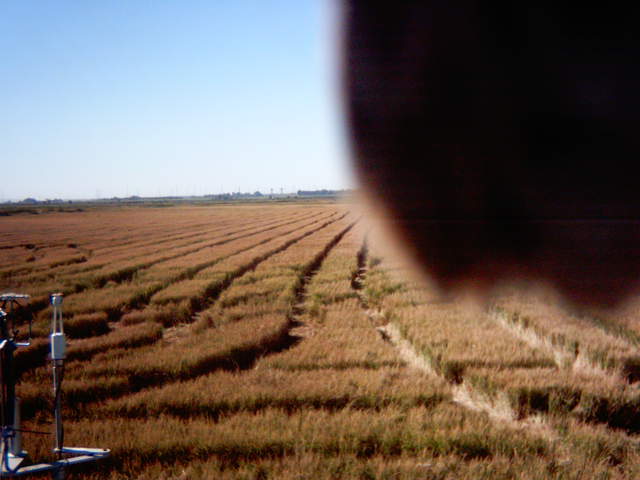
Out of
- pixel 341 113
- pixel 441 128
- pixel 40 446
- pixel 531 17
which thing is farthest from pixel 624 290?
pixel 40 446

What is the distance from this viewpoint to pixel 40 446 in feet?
12.7

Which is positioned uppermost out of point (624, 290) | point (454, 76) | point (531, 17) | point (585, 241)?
point (531, 17)

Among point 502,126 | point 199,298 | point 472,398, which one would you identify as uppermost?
point 502,126

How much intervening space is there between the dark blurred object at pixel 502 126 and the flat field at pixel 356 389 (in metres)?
0.16

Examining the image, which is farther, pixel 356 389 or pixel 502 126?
pixel 356 389

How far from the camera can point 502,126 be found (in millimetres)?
Result: 1368

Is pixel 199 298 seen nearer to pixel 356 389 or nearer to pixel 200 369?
pixel 200 369

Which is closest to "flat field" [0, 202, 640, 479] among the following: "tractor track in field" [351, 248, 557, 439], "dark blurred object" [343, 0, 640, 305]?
"tractor track in field" [351, 248, 557, 439]

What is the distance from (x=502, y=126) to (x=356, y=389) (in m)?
4.14

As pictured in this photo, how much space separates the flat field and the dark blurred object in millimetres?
160

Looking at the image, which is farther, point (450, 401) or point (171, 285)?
point (171, 285)

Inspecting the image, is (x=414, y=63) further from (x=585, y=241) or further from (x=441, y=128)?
(x=585, y=241)

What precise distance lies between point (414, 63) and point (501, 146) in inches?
13.0

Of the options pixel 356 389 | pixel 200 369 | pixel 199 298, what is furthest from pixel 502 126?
pixel 199 298
